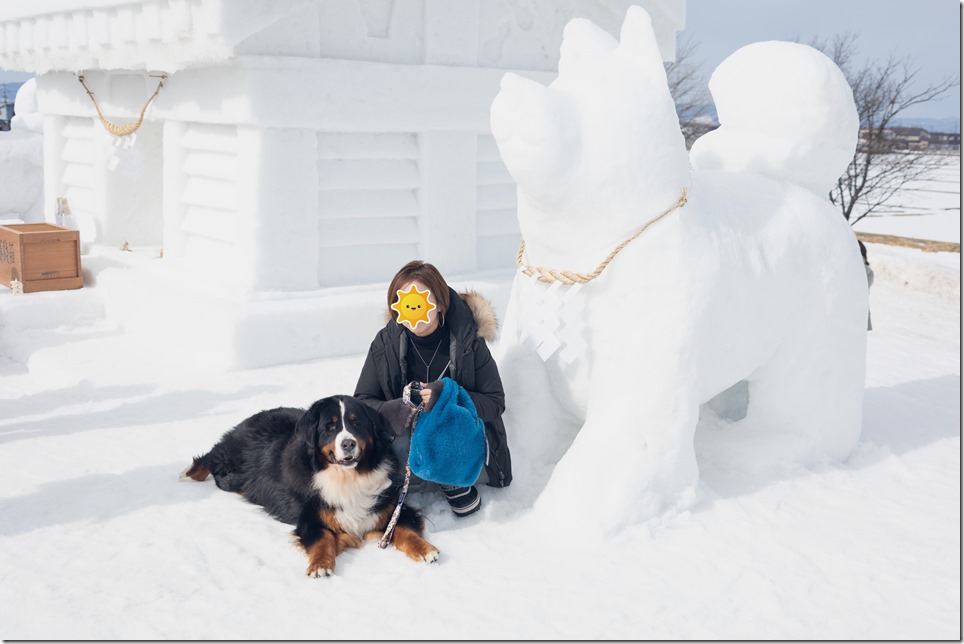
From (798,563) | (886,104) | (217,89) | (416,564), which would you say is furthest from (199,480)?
(886,104)

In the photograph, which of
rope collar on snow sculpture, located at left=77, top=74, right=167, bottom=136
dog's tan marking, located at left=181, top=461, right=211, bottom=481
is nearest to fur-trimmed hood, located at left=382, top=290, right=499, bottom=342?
dog's tan marking, located at left=181, top=461, right=211, bottom=481

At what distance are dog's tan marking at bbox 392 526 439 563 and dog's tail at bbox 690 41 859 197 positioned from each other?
2.34 meters

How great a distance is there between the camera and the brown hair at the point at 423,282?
12.2ft

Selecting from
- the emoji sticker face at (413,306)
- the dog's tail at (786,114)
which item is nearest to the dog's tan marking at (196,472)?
the emoji sticker face at (413,306)

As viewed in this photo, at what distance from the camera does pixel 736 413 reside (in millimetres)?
4836

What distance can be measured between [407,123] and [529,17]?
155cm

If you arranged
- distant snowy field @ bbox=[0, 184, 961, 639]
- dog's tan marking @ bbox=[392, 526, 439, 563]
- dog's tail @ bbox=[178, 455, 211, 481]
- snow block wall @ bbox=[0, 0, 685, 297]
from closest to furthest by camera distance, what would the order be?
distant snowy field @ bbox=[0, 184, 961, 639] < dog's tan marking @ bbox=[392, 526, 439, 563] < dog's tail @ bbox=[178, 455, 211, 481] < snow block wall @ bbox=[0, 0, 685, 297]

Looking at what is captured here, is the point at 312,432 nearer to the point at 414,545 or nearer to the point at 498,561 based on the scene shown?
the point at 414,545

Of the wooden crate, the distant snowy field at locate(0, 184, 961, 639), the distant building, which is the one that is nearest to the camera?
the distant snowy field at locate(0, 184, 961, 639)

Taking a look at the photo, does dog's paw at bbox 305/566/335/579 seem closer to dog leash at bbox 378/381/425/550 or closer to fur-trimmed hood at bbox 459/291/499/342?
dog leash at bbox 378/381/425/550

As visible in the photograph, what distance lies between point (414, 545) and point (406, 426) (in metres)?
0.47

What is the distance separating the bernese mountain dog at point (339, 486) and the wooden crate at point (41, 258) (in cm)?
464

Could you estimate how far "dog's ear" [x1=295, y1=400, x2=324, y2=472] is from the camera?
346 cm

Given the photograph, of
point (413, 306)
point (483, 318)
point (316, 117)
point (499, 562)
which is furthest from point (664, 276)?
point (316, 117)
